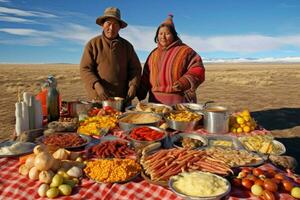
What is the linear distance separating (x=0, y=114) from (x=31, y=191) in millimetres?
11019

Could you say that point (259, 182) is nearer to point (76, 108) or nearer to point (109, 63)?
point (76, 108)

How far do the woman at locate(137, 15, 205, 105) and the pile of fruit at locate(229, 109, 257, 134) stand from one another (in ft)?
4.03

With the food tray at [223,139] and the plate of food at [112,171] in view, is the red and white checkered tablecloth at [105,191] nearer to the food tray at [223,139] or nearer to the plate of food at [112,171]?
the plate of food at [112,171]

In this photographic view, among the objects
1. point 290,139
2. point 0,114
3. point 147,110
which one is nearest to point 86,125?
point 147,110

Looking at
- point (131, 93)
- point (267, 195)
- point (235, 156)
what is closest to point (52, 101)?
point (131, 93)

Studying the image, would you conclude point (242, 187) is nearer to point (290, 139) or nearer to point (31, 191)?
point (31, 191)

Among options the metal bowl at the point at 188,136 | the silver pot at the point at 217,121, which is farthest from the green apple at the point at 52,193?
the silver pot at the point at 217,121

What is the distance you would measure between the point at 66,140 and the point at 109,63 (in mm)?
2643

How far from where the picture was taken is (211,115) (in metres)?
3.73

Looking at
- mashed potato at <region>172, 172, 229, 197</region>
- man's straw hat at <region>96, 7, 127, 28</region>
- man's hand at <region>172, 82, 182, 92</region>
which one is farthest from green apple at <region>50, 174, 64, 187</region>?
man's straw hat at <region>96, 7, 127, 28</region>

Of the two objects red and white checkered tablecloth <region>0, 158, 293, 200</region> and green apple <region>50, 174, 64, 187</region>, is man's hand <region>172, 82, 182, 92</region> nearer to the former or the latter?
red and white checkered tablecloth <region>0, 158, 293, 200</region>

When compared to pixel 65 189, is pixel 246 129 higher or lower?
higher

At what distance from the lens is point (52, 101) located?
4148 mm

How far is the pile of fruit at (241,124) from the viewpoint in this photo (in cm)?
382
